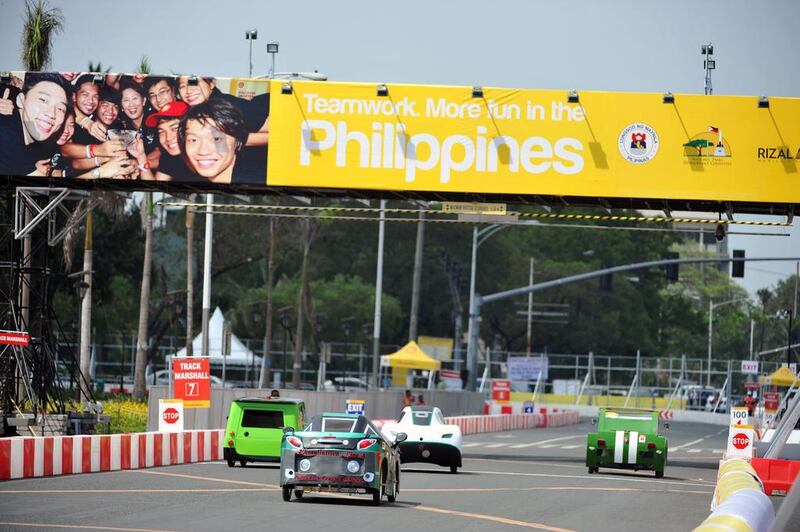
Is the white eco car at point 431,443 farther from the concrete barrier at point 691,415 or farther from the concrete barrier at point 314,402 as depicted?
the concrete barrier at point 691,415

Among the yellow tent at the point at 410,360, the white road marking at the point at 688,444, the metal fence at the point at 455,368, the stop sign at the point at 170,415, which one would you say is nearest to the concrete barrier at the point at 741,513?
the stop sign at the point at 170,415

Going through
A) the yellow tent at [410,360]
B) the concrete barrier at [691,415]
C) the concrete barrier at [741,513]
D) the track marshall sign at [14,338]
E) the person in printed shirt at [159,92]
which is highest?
the person in printed shirt at [159,92]

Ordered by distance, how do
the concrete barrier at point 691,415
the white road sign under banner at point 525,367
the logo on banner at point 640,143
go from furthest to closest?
the concrete barrier at point 691,415
the white road sign under banner at point 525,367
the logo on banner at point 640,143

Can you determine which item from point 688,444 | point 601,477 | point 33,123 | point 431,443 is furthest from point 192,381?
point 688,444

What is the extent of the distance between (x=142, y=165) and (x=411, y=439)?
34.6 ft

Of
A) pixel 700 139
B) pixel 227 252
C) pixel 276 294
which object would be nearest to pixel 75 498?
pixel 700 139

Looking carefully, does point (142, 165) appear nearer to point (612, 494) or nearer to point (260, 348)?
point (612, 494)

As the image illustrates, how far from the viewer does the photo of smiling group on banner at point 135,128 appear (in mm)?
35688

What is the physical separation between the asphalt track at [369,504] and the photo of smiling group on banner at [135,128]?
888 centimetres

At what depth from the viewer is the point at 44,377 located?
34.2 meters

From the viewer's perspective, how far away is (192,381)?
3350 centimetres

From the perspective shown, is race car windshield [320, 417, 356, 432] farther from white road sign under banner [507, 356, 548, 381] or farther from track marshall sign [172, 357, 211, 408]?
white road sign under banner [507, 356, 548, 381]

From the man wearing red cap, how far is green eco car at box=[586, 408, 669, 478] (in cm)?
1192

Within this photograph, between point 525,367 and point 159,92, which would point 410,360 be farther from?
point 159,92
